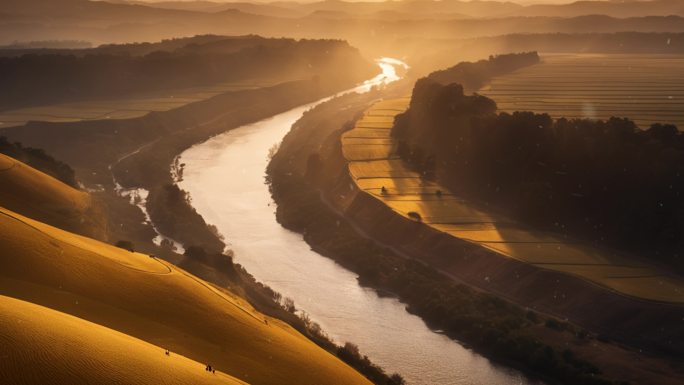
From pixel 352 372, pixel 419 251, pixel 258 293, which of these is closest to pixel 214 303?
pixel 352 372

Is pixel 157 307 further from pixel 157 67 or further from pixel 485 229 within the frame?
pixel 157 67

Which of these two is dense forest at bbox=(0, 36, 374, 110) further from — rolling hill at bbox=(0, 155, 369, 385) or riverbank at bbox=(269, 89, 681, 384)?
rolling hill at bbox=(0, 155, 369, 385)

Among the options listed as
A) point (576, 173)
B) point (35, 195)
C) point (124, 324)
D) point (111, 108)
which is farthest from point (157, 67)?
point (124, 324)

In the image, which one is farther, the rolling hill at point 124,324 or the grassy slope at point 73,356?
the rolling hill at point 124,324

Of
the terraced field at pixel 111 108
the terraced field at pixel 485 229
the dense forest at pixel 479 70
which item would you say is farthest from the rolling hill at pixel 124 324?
the dense forest at pixel 479 70

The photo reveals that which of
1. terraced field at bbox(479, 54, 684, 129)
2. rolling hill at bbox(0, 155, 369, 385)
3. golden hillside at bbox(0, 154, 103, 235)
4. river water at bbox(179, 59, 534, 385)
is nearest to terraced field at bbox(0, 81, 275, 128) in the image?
river water at bbox(179, 59, 534, 385)

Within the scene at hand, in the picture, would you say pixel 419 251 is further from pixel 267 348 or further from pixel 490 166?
pixel 267 348

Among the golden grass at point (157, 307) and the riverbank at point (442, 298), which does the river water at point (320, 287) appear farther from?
the golden grass at point (157, 307)
